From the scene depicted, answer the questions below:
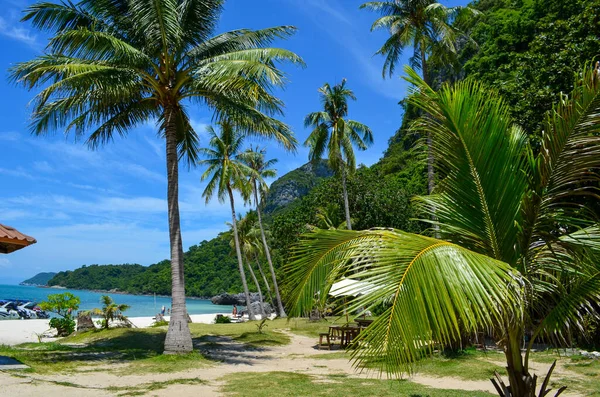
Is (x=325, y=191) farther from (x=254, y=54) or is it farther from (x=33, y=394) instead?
(x=33, y=394)

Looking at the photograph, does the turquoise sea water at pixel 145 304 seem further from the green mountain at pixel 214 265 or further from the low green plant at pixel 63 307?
the low green plant at pixel 63 307

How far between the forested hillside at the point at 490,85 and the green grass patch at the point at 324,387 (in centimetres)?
264

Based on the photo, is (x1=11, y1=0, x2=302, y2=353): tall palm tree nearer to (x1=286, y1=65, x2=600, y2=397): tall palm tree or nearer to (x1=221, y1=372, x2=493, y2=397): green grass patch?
(x1=221, y1=372, x2=493, y2=397): green grass patch

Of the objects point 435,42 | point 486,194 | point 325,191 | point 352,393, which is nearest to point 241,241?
point 325,191

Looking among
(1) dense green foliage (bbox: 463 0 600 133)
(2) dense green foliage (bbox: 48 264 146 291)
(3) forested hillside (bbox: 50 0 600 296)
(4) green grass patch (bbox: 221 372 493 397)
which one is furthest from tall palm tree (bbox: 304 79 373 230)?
(2) dense green foliage (bbox: 48 264 146 291)

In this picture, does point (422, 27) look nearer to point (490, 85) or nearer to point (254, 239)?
point (490, 85)

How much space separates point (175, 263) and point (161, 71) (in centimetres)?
556

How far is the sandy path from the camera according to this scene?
7.71 metres

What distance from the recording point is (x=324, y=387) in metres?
8.42

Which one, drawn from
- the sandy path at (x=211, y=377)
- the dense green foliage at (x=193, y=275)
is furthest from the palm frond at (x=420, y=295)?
the dense green foliage at (x=193, y=275)

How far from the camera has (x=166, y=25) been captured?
464 inches

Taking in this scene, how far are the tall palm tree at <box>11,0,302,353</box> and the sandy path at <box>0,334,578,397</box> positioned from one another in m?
1.87

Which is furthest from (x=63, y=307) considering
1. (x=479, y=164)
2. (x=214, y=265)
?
(x=214, y=265)

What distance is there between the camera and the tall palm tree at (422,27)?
680 inches
